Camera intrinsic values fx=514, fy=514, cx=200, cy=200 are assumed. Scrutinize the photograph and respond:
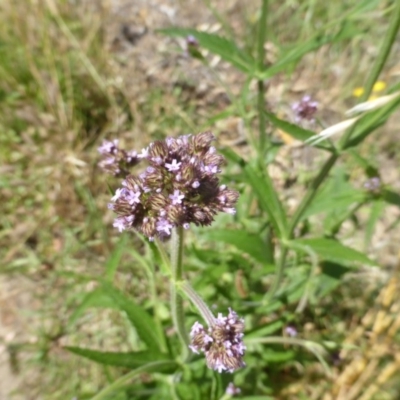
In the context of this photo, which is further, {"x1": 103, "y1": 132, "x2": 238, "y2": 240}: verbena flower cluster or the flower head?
the flower head

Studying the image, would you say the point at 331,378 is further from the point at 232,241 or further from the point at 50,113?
the point at 50,113

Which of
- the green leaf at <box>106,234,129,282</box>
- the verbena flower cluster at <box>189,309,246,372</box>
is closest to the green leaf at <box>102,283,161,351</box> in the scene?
the green leaf at <box>106,234,129,282</box>

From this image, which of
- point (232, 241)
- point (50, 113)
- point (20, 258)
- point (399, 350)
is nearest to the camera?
point (232, 241)

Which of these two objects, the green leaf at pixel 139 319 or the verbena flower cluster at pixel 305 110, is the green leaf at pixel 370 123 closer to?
the verbena flower cluster at pixel 305 110

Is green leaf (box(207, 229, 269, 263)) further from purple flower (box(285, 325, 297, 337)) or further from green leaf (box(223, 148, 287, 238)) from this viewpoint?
purple flower (box(285, 325, 297, 337))

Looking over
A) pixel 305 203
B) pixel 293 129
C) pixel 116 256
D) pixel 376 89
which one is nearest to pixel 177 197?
pixel 293 129

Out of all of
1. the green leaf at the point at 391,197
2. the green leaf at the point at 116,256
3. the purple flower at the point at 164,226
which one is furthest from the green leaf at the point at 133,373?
the green leaf at the point at 391,197

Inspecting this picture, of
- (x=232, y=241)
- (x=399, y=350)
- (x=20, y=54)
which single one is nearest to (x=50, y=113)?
(x=20, y=54)
